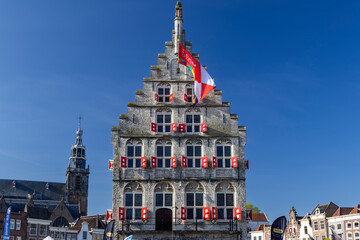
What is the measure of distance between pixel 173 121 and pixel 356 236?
40143 millimetres

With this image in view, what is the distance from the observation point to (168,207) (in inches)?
1534

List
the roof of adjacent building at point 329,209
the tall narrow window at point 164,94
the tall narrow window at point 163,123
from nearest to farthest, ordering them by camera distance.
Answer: the tall narrow window at point 163,123 → the tall narrow window at point 164,94 → the roof of adjacent building at point 329,209

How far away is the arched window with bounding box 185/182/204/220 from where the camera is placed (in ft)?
128

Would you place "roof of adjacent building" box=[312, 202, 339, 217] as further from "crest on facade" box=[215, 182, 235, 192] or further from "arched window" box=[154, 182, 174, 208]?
"arched window" box=[154, 182, 174, 208]

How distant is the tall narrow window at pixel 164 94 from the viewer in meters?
41.7

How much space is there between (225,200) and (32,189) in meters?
99.0

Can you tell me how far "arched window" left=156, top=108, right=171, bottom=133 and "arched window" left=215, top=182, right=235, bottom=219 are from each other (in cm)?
641

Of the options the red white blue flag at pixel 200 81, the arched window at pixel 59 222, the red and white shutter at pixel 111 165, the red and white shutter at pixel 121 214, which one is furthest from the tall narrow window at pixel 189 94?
the arched window at pixel 59 222

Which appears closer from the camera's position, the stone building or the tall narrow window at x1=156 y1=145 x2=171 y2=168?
the stone building

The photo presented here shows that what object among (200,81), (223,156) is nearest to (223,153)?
(223,156)

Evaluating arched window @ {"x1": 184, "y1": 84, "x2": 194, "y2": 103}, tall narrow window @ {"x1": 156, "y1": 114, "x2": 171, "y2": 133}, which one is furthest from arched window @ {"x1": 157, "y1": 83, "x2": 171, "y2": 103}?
arched window @ {"x1": 184, "y1": 84, "x2": 194, "y2": 103}

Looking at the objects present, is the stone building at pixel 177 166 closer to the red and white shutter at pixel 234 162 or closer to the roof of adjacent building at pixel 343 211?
the red and white shutter at pixel 234 162

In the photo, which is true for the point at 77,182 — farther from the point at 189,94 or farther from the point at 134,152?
the point at 189,94

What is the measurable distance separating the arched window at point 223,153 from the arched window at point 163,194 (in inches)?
176
